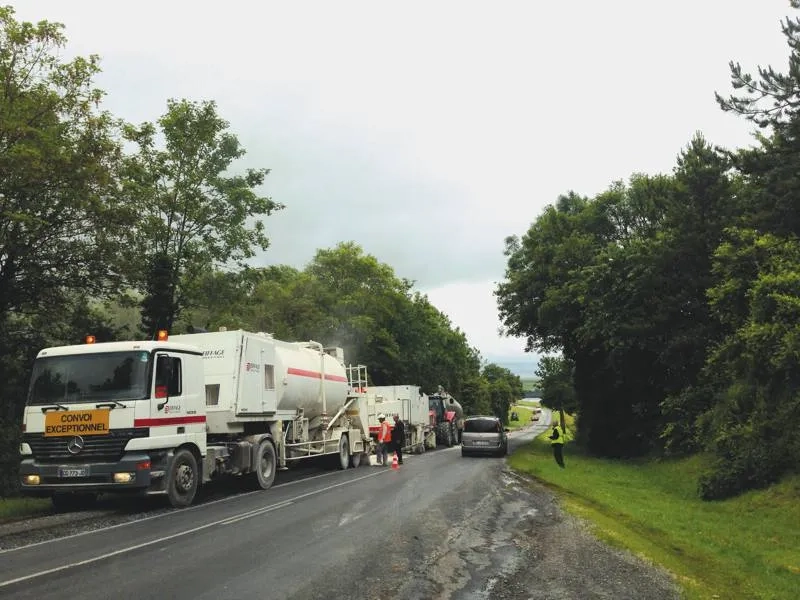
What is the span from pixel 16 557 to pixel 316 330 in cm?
3760

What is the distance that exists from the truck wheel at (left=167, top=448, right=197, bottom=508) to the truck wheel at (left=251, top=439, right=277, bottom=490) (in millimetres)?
→ 2575

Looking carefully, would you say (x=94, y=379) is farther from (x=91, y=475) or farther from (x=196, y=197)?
(x=196, y=197)

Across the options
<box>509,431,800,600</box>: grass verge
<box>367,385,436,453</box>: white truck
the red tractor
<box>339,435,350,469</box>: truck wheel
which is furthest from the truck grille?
the red tractor

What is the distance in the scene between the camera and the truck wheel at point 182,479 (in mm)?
12970

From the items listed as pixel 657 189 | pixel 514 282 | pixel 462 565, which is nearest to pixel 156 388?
pixel 462 565

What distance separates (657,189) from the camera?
99.0ft

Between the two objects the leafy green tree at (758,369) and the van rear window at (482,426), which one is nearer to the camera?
the leafy green tree at (758,369)

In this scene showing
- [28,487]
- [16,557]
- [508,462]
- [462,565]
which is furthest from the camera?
[508,462]

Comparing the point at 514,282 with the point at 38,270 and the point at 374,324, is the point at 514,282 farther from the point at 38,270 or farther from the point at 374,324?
the point at 38,270

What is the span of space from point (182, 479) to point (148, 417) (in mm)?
1723

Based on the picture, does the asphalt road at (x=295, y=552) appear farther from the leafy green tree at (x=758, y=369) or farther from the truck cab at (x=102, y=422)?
the leafy green tree at (x=758, y=369)

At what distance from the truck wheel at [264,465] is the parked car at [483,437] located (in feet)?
43.3

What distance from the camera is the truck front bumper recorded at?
39.8ft

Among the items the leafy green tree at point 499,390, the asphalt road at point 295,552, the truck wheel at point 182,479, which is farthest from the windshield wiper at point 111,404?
the leafy green tree at point 499,390
